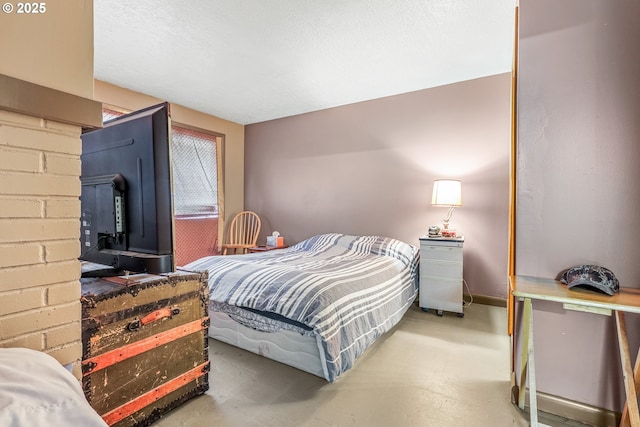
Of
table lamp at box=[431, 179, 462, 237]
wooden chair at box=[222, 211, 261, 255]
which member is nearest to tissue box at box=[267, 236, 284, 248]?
wooden chair at box=[222, 211, 261, 255]

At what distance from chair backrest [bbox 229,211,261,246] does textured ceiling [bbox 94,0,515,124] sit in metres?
1.79

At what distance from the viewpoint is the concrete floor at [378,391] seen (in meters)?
1.43

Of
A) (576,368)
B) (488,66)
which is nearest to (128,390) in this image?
(576,368)

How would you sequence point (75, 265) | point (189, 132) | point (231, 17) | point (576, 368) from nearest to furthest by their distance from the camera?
point (75, 265), point (576, 368), point (231, 17), point (189, 132)

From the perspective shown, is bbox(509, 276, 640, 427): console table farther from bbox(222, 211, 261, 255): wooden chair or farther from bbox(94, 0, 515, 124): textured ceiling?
bbox(222, 211, 261, 255): wooden chair

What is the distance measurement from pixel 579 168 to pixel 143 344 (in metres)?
2.12

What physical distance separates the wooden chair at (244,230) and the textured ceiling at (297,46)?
1.79m

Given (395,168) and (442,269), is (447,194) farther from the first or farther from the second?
(395,168)

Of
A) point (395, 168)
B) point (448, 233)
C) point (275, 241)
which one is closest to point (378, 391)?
point (448, 233)

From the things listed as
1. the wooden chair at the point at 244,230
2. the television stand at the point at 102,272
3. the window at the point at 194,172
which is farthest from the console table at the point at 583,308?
the window at the point at 194,172

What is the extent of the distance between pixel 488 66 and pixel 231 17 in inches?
89.9

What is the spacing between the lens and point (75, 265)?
3.24 ft

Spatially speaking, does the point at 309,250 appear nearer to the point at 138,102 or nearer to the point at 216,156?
the point at 216,156

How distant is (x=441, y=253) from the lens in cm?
279
